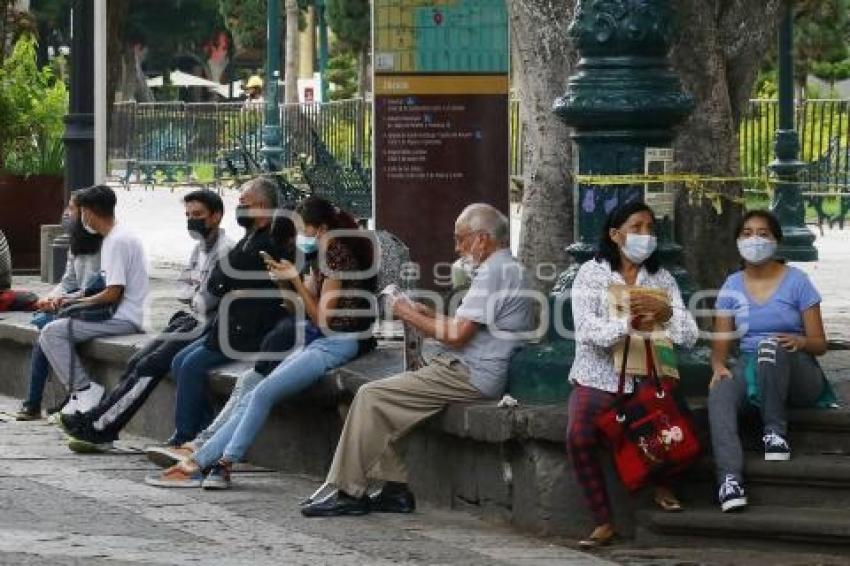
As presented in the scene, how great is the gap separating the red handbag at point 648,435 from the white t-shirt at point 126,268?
15.7 feet

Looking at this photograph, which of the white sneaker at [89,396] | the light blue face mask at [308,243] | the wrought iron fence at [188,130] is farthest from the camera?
the wrought iron fence at [188,130]

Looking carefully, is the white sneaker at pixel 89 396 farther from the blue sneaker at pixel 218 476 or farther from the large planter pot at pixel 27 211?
the large planter pot at pixel 27 211

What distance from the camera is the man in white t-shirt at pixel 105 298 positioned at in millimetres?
13859

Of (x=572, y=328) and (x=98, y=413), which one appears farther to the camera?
(x=98, y=413)

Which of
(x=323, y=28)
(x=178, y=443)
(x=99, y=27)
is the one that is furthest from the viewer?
(x=323, y=28)

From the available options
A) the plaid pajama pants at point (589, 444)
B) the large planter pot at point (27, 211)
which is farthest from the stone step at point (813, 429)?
the large planter pot at point (27, 211)

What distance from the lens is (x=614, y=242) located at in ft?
33.3

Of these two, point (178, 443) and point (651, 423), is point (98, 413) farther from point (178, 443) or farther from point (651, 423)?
point (651, 423)

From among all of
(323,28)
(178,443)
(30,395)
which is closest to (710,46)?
(178,443)

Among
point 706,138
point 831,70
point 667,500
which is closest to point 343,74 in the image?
point 831,70

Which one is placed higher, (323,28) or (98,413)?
(323,28)

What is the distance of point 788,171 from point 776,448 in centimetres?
1309

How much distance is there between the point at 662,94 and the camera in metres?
10.4

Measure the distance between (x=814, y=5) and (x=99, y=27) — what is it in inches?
288
